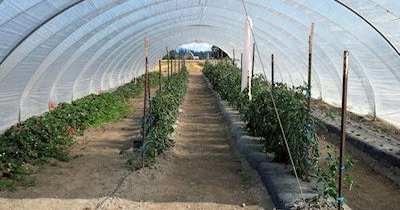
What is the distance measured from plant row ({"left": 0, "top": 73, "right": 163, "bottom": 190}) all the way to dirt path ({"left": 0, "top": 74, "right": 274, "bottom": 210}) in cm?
24

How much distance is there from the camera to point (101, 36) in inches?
426

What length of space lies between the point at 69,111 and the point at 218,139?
3.46 metres

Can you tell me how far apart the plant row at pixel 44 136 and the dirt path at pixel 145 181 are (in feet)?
0.80

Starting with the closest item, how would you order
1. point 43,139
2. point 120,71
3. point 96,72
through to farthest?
point 43,139 < point 96,72 < point 120,71

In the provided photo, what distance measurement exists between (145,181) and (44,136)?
2.38 meters

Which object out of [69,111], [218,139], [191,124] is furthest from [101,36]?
[218,139]

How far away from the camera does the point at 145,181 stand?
5680 mm

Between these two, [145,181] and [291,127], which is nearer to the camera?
[291,127]

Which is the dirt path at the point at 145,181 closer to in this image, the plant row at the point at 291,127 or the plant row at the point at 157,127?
the plant row at the point at 157,127

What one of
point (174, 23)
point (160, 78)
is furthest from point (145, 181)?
point (174, 23)

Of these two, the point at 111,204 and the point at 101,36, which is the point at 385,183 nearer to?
the point at 111,204

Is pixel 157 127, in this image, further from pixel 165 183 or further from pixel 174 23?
pixel 174 23

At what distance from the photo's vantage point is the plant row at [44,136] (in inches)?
222

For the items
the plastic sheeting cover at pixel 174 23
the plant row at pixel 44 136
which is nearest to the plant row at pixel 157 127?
the plant row at pixel 44 136
